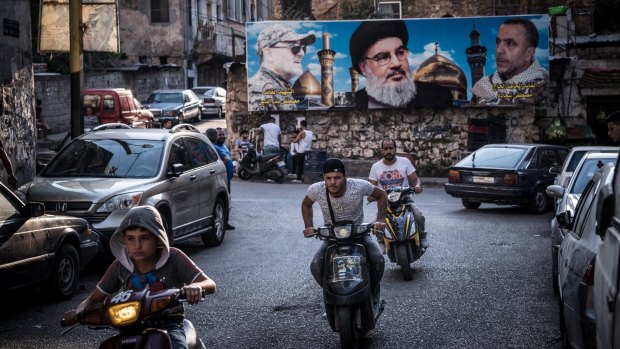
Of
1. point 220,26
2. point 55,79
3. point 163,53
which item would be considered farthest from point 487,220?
point 220,26

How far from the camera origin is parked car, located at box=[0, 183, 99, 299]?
9273 mm

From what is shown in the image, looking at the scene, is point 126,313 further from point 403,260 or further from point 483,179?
point 483,179

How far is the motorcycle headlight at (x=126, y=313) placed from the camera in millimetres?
4652

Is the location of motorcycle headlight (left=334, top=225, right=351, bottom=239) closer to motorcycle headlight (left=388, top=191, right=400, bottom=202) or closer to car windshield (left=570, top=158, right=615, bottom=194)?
motorcycle headlight (left=388, top=191, right=400, bottom=202)

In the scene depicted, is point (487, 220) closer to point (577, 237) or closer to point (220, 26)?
point (577, 237)

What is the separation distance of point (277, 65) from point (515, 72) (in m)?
7.40

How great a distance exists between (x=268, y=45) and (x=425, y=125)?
558 centimetres

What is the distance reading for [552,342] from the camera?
27.6ft

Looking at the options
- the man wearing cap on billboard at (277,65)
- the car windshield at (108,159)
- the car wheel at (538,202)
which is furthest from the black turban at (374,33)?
the car windshield at (108,159)

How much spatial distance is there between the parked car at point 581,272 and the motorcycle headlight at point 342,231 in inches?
67.6

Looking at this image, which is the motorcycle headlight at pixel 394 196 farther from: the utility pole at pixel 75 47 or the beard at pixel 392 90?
the beard at pixel 392 90

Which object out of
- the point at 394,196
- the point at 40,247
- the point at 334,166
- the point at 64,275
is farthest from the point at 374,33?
the point at 334,166

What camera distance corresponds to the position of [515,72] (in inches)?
1213

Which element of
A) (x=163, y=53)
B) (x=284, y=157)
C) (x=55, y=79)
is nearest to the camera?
(x=284, y=157)
